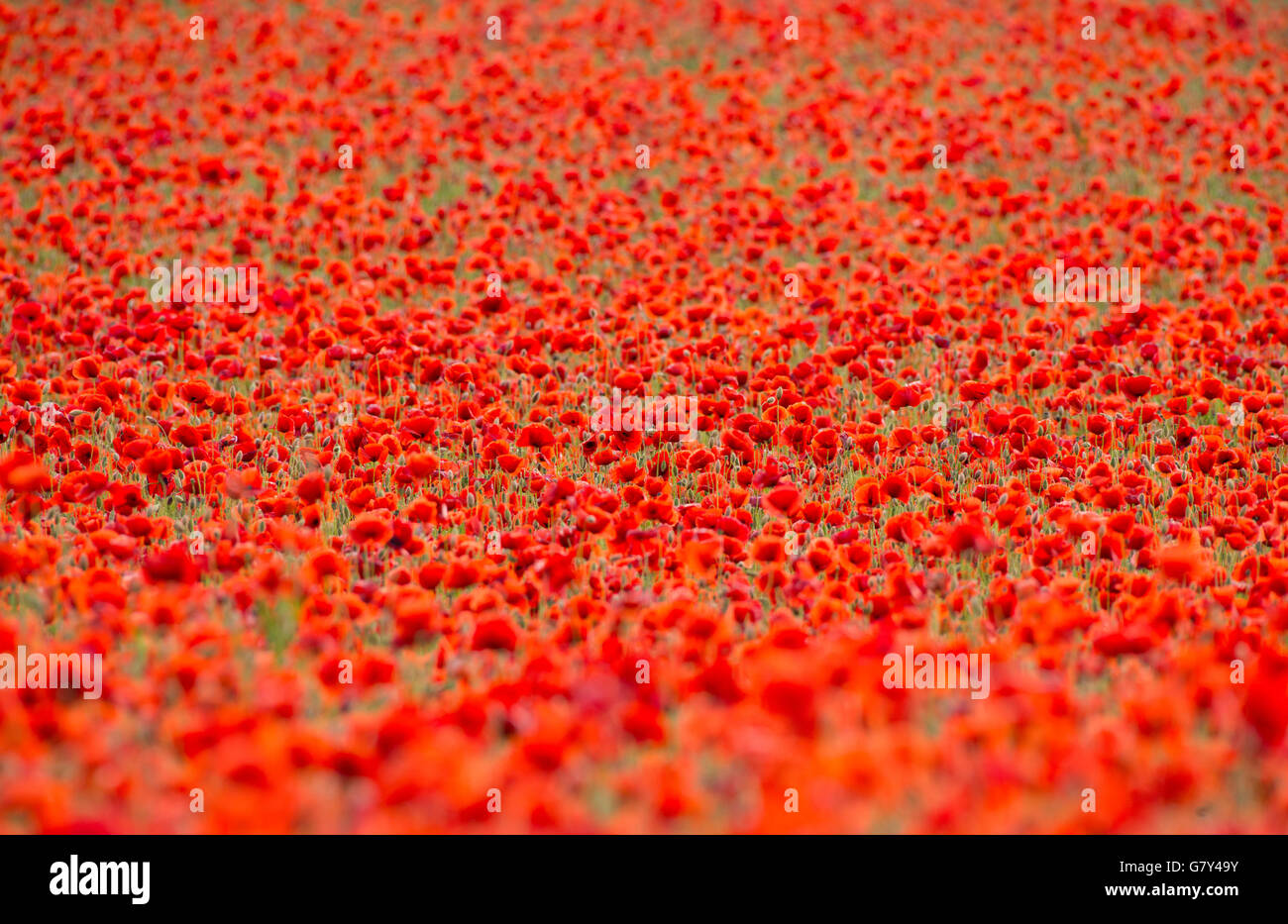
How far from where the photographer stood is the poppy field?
8.39 ft

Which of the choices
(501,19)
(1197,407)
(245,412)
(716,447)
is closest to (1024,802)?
(716,447)

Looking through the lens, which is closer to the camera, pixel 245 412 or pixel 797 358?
pixel 245 412

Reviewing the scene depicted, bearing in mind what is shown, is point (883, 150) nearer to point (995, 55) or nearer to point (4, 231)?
point (995, 55)

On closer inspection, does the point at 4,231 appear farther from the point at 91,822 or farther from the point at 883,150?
the point at 91,822

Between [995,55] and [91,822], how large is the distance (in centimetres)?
1256

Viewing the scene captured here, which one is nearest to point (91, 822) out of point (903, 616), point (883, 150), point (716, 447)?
point (903, 616)

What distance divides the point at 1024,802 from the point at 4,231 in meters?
8.39

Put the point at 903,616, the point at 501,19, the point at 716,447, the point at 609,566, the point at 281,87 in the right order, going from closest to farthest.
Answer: the point at 903,616, the point at 609,566, the point at 716,447, the point at 281,87, the point at 501,19

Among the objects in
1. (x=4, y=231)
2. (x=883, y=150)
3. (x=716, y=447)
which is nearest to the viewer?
(x=716, y=447)

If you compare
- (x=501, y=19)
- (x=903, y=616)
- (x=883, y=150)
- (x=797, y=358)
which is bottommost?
(x=903, y=616)

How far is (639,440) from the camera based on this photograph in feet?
17.2

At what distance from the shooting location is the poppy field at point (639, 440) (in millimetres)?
2559

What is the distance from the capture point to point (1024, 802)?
2.39 metres

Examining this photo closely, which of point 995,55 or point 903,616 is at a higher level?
point 995,55
